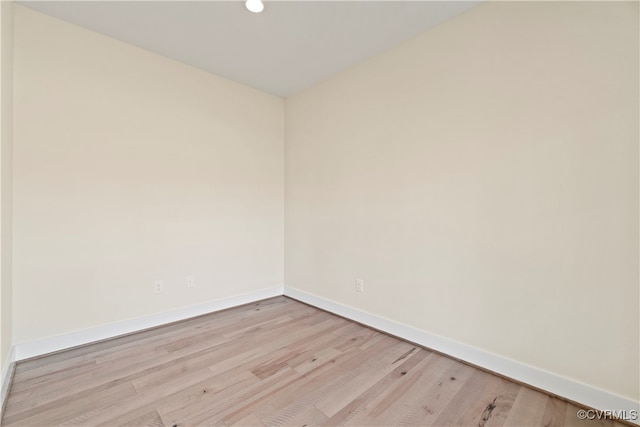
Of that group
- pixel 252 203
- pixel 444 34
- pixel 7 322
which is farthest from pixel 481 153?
pixel 7 322

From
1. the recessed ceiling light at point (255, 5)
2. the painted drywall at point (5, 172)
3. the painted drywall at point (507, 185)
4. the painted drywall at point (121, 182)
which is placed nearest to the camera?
the painted drywall at point (507, 185)

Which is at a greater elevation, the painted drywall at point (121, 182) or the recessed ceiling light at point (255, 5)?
the recessed ceiling light at point (255, 5)

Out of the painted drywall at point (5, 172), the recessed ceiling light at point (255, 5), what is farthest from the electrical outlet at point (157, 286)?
the recessed ceiling light at point (255, 5)

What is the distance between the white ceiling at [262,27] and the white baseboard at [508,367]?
242 centimetres

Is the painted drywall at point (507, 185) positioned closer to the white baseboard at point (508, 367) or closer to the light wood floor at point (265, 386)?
the white baseboard at point (508, 367)

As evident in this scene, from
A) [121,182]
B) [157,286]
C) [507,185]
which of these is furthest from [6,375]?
[507,185]

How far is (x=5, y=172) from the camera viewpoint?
1.67 metres

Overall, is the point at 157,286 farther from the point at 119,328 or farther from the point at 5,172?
the point at 5,172

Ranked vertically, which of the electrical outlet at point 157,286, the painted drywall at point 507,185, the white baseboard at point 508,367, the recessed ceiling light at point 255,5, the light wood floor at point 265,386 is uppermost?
the recessed ceiling light at point 255,5

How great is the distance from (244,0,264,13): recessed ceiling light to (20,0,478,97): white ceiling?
41mm

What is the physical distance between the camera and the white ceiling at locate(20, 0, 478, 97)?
1917mm

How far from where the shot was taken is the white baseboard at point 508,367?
4.78ft

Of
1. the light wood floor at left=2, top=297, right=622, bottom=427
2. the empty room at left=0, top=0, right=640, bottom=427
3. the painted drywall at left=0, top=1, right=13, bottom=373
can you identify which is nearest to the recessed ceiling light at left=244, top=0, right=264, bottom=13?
the empty room at left=0, top=0, right=640, bottom=427

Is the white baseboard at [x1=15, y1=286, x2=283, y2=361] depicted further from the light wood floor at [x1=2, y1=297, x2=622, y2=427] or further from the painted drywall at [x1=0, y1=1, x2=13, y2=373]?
the painted drywall at [x1=0, y1=1, x2=13, y2=373]
